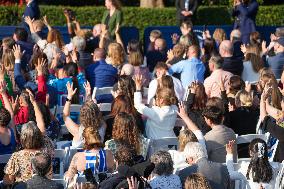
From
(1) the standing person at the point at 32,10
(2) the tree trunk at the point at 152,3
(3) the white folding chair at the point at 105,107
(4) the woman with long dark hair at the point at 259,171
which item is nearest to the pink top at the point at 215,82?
(3) the white folding chair at the point at 105,107

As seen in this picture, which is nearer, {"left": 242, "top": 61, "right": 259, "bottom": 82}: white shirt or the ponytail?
the ponytail

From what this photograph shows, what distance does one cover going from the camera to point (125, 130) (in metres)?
11.5

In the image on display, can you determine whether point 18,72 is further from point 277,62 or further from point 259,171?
point 277,62

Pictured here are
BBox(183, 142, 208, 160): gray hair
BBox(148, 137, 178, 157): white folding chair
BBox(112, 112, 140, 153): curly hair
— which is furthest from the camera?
BBox(148, 137, 178, 157): white folding chair

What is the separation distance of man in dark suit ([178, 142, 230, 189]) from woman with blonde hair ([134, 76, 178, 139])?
2066 millimetres

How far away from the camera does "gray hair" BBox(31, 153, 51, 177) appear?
32.1ft

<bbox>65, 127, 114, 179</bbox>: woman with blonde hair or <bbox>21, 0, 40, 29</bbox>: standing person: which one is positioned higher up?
<bbox>21, 0, 40, 29</bbox>: standing person

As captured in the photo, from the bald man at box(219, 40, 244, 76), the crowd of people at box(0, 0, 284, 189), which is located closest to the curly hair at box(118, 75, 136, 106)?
the crowd of people at box(0, 0, 284, 189)

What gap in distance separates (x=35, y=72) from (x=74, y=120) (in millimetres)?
1751

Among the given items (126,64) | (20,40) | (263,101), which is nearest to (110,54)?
(126,64)

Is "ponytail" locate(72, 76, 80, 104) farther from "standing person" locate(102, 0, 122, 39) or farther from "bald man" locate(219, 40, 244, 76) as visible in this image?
"standing person" locate(102, 0, 122, 39)

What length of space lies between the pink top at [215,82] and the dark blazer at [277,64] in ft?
7.50

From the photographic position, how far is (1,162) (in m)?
11.2

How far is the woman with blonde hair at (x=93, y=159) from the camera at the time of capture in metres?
10.7
